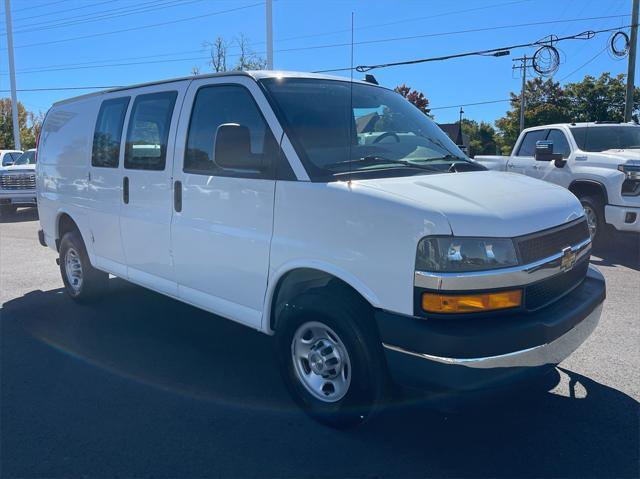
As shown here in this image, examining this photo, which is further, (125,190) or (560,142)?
(560,142)

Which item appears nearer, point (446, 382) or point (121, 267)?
point (446, 382)

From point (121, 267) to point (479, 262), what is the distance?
354 centimetres

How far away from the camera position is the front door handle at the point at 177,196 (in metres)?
4.21

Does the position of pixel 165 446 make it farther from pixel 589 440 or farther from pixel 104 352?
pixel 589 440

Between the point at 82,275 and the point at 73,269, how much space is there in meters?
0.30

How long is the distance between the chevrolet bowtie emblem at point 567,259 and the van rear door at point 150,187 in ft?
9.24

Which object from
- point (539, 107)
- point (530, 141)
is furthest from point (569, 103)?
point (530, 141)

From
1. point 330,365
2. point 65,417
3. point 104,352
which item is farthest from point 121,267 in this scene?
point 330,365

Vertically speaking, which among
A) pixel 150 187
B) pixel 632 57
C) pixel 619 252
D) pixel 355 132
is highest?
pixel 632 57

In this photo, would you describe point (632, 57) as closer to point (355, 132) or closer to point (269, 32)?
point (269, 32)

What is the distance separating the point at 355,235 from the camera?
3023 millimetres

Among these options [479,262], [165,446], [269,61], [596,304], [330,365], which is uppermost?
[269,61]

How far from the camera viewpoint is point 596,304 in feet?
11.3

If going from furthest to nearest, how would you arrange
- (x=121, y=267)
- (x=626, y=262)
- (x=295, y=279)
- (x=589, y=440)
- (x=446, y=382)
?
(x=626, y=262) < (x=121, y=267) < (x=295, y=279) < (x=589, y=440) < (x=446, y=382)
